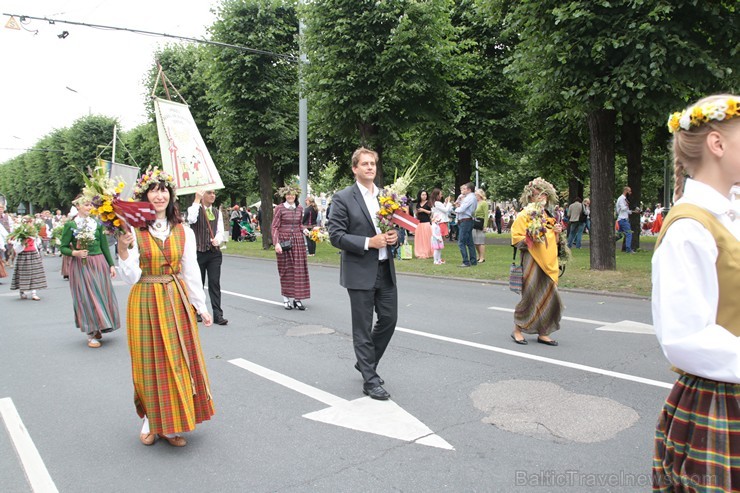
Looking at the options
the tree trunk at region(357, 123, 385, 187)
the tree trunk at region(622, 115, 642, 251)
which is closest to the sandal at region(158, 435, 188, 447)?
the tree trunk at region(357, 123, 385, 187)

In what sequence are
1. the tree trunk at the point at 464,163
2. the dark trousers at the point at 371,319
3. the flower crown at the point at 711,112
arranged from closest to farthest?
the flower crown at the point at 711,112
the dark trousers at the point at 371,319
the tree trunk at the point at 464,163

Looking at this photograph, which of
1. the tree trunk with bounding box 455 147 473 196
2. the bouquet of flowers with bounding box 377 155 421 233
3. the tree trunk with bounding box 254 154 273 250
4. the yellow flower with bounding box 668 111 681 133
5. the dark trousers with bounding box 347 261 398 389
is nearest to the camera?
the yellow flower with bounding box 668 111 681 133

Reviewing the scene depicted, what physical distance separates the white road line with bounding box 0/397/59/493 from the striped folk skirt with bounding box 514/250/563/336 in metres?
5.20

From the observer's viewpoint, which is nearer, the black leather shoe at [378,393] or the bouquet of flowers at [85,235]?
the black leather shoe at [378,393]

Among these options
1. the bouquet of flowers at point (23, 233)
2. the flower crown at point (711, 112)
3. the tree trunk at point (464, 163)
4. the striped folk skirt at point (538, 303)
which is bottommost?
the striped folk skirt at point (538, 303)

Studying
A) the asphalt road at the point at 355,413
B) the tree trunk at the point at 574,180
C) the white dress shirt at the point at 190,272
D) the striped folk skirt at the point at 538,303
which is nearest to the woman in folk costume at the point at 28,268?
the asphalt road at the point at 355,413

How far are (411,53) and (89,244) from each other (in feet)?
37.6

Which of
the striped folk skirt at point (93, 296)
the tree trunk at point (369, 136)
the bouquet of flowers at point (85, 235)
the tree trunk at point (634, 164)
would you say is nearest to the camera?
the striped folk skirt at point (93, 296)

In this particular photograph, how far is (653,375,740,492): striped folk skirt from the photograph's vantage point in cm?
177

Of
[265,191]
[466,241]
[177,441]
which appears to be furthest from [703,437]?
[265,191]

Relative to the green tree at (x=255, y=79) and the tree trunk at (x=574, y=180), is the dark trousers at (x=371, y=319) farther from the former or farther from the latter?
the tree trunk at (x=574, y=180)

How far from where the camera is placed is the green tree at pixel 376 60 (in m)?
16.8

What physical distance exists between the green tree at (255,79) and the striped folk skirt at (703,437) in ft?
70.1

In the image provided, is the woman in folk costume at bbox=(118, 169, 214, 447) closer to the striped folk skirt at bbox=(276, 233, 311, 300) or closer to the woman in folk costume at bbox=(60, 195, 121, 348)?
the woman in folk costume at bbox=(60, 195, 121, 348)
